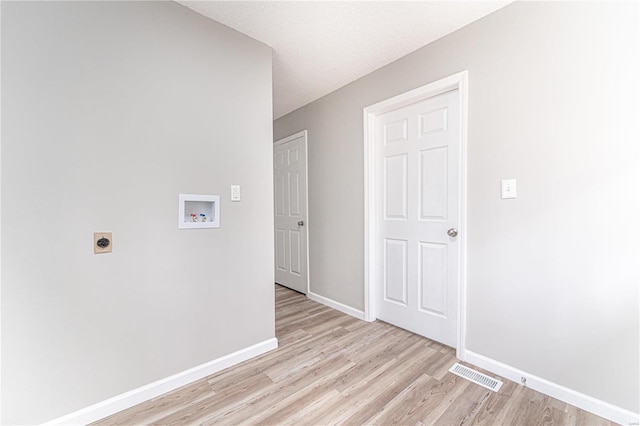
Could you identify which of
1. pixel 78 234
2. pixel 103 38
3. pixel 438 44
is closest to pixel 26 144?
pixel 78 234

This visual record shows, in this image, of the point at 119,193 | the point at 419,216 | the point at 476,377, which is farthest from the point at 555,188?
the point at 119,193

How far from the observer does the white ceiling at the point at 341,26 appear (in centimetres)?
168

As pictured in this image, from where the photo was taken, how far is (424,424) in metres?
1.36

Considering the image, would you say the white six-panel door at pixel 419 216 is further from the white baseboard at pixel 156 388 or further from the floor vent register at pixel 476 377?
the white baseboard at pixel 156 388

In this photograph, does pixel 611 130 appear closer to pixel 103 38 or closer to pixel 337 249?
pixel 337 249

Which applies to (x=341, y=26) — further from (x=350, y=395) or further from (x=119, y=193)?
(x=350, y=395)

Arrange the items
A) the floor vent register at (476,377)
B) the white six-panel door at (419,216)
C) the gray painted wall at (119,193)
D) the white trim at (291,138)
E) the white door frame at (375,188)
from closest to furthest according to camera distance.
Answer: the gray painted wall at (119,193) < the floor vent register at (476,377) < the white door frame at (375,188) < the white six-panel door at (419,216) < the white trim at (291,138)

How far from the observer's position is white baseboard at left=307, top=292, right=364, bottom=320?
269 cm

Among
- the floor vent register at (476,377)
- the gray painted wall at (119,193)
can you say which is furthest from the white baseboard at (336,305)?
the gray painted wall at (119,193)

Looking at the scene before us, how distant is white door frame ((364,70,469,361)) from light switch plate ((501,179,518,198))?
0.74 ft

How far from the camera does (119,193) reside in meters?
1.46

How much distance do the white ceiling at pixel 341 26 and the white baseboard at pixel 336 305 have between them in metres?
2.31

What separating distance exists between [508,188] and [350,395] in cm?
159

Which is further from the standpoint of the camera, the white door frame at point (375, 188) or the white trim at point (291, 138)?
the white trim at point (291, 138)
